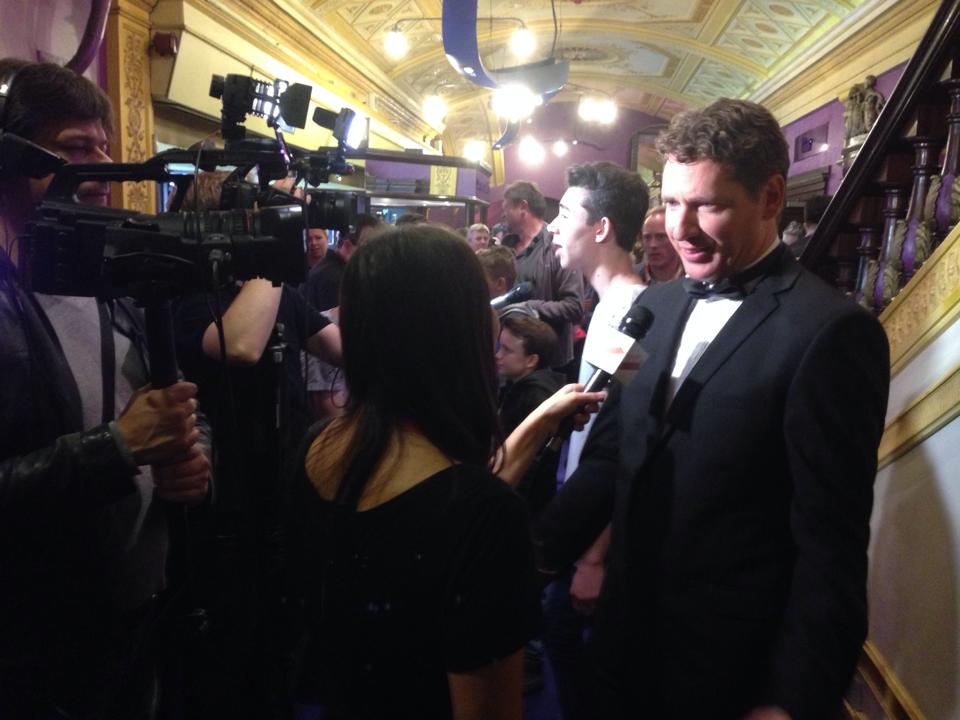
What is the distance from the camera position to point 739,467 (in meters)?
1.12

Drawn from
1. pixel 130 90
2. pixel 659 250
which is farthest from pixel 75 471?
pixel 130 90

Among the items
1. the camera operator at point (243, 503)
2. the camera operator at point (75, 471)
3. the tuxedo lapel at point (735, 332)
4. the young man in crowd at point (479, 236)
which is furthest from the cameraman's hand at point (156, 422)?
the young man in crowd at point (479, 236)

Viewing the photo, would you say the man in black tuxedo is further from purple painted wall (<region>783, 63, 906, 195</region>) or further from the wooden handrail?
purple painted wall (<region>783, 63, 906, 195</region>)

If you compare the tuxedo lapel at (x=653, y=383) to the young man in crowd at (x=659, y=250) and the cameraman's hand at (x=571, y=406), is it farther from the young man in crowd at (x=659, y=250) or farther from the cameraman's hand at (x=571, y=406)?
the young man in crowd at (x=659, y=250)

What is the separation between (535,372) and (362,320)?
1416 mm

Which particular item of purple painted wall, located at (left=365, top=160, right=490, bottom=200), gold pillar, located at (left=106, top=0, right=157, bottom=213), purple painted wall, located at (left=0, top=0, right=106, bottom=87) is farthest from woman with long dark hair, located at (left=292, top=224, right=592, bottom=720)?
purple painted wall, located at (left=365, top=160, right=490, bottom=200)

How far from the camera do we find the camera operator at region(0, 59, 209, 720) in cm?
100

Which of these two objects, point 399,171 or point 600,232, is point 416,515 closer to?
point 600,232

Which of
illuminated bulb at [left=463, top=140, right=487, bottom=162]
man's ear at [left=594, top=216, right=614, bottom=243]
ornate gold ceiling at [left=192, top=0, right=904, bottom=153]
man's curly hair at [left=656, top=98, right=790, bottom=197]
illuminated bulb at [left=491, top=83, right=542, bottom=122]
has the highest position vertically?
ornate gold ceiling at [left=192, top=0, right=904, bottom=153]

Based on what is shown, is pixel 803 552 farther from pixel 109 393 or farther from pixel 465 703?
pixel 109 393

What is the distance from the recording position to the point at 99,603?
3.79ft

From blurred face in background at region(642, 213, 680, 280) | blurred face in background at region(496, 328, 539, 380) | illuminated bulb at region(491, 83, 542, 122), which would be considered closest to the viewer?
blurred face in background at region(496, 328, 539, 380)

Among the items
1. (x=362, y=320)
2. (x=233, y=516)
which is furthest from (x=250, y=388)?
(x=362, y=320)

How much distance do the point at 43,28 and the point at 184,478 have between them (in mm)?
3655
